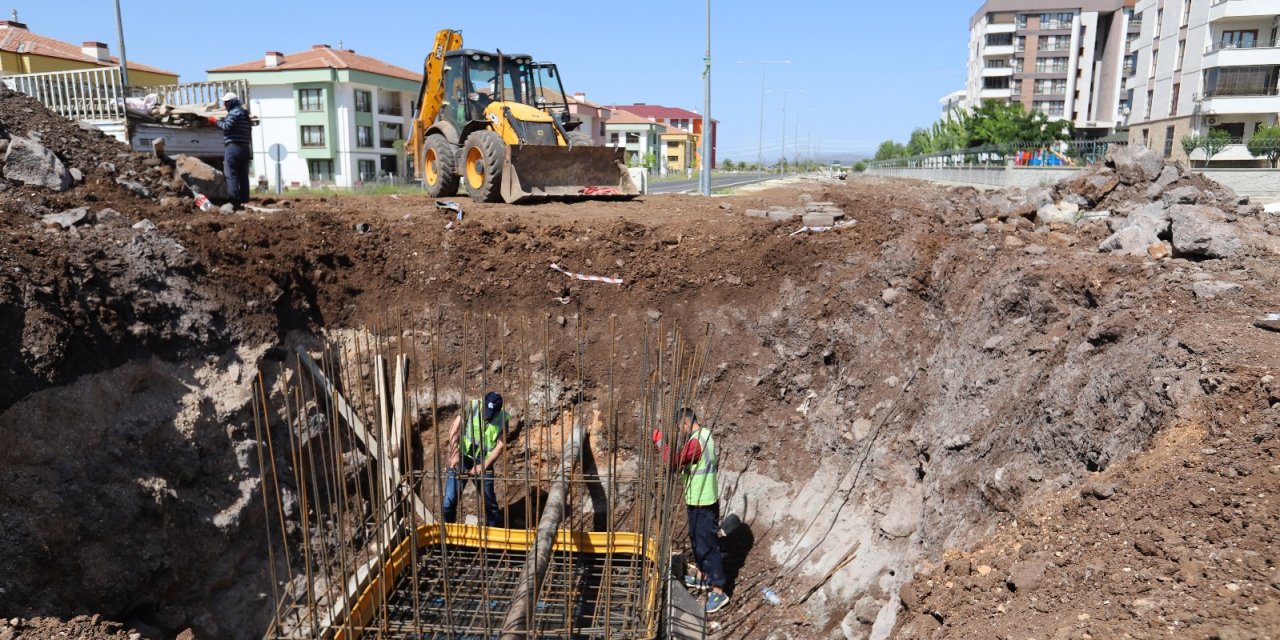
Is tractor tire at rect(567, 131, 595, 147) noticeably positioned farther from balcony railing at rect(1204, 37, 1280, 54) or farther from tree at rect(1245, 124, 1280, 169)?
balcony railing at rect(1204, 37, 1280, 54)

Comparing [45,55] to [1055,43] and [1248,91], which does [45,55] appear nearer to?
[1248,91]

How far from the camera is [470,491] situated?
24.5 feet

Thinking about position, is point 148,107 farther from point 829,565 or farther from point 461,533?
point 829,565

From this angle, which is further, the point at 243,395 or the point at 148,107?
the point at 148,107

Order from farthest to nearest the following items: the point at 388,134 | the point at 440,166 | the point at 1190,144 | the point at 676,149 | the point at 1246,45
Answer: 1. the point at 676,149
2. the point at 388,134
3. the point at 1246,45
4. the point at 1190,144
5. the point at 440,166

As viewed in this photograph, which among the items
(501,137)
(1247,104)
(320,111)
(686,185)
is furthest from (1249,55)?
(320,111)

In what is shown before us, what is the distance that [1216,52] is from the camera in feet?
93.7

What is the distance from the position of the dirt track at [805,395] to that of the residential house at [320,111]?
3211 cm

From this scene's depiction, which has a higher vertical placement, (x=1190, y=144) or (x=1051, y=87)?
(x=1051, y=87)

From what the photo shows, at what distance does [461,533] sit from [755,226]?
4777mm

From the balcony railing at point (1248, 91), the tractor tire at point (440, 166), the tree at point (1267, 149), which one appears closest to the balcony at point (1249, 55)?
the balcony railing at point (1248, 91)

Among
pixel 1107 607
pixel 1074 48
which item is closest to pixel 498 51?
pixel 1107 607

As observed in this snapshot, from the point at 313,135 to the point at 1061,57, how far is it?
154 ft

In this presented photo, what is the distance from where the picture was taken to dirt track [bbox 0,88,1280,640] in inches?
140
